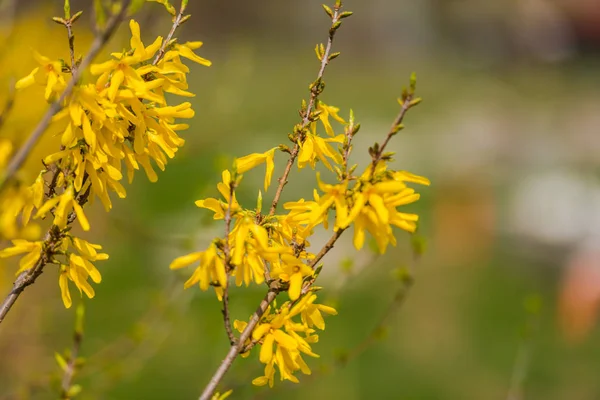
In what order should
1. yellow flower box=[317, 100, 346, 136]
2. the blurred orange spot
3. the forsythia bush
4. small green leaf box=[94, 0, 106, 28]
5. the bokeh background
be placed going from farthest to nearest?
the blurred orange spot → the bokeh background → yellow flower box=[317, 100, 346, 136] → the forsythia bush → small green leaf box=[94, 0, 106, 28]

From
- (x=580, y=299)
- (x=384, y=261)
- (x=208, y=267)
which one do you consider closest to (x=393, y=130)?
(x=208, y=267)

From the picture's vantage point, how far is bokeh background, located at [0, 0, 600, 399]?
6.15 feet

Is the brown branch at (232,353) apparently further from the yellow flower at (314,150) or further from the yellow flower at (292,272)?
the yellow flower at (314,150)

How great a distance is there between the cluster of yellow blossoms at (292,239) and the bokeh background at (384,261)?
220 millimetres

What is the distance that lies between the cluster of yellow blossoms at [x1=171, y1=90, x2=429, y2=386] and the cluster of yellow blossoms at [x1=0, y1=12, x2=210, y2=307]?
3.8 inches

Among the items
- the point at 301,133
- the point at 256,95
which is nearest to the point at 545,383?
the point at 301,133

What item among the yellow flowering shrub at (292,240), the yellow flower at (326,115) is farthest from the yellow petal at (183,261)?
the yellow flower at (326,115)

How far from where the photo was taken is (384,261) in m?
3.96

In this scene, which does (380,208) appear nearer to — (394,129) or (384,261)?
(394,129)

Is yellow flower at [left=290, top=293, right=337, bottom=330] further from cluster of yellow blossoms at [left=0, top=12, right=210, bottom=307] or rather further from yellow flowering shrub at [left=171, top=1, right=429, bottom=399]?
cluster of yellow blossoms at [left=0, top=12, right=210, bottom=307]

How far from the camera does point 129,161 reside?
0.78 metres

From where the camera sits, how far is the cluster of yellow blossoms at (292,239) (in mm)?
700

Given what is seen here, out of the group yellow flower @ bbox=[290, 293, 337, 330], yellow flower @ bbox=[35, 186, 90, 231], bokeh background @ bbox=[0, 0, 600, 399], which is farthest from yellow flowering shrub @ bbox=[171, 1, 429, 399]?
bokeh background @ bbox=[0, 0, 600, 399]

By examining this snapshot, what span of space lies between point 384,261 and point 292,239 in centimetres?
324
